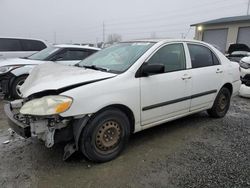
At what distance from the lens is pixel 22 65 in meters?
6.10

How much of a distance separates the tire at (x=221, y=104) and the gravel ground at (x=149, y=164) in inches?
26.3

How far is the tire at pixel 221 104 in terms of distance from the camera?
459 cm

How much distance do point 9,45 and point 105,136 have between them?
6.89 meters

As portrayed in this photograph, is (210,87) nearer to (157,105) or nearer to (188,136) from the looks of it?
(188,136)

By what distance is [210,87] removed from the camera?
424 cm

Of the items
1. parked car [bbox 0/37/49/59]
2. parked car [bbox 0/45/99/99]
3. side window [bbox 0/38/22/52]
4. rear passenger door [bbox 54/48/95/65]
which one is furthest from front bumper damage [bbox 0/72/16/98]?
side window [bbox 0/38/22/52]

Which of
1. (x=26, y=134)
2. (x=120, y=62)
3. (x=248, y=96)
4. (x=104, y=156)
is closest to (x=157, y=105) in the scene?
(x=120, y=62)

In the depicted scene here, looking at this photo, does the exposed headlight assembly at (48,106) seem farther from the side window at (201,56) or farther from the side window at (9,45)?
the side window at (9,45)

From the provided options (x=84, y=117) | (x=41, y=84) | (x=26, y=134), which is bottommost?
(x=26, y=134)

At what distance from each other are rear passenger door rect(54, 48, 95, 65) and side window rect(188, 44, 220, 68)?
3749mm

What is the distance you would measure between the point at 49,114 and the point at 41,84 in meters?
0.50

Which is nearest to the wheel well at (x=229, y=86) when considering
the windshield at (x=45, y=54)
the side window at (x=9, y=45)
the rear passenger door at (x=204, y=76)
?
the rear passenger door at (x=204, y=76)

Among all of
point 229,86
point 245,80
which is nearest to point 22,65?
point 229,86

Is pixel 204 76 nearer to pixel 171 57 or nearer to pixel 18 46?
pixel 171 57
